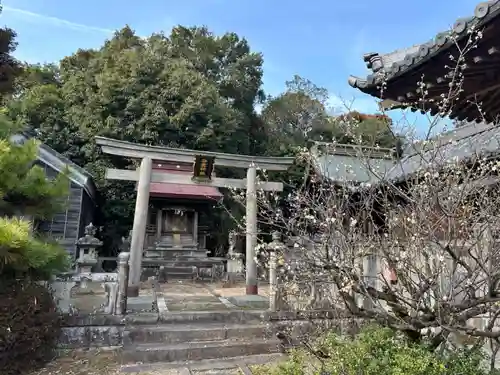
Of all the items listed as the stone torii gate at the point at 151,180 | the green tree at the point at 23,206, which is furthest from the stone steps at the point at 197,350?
the stone torii gate at the point at 151,180

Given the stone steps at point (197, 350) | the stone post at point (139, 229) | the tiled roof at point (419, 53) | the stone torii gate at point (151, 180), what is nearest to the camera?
the tiled roof at point (419, 53)

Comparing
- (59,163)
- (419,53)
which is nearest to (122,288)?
→ (419,53)

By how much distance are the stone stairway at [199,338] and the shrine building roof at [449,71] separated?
13.4ft

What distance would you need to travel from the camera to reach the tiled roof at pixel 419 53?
7.22 ft

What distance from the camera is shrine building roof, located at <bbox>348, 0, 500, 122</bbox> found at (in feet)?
7.57

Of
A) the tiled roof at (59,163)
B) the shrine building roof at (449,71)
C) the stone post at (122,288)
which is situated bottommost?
the stone post at (122,288)

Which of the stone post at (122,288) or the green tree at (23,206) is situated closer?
the green tree at (23,206)

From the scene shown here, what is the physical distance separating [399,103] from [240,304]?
17.1ft

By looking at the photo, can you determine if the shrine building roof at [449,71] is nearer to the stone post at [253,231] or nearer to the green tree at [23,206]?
the green tree at [23,206]

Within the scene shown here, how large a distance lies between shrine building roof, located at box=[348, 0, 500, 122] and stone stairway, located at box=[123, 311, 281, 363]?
161 inches

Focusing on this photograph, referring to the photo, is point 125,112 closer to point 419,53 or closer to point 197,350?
point 197,350

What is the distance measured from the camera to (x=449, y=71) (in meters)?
2.75

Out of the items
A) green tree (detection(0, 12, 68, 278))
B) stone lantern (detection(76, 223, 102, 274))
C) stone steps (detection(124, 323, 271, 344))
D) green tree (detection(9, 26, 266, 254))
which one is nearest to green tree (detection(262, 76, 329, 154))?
green tree (detection(9, 26, 266, 254))

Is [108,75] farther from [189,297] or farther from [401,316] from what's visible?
[401,316]
